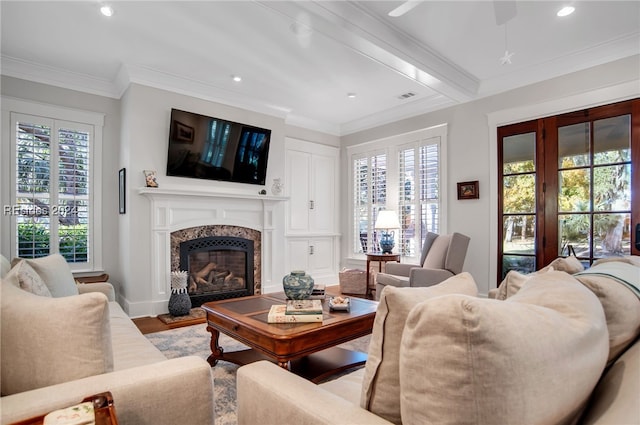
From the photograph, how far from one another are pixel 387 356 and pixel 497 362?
34cm

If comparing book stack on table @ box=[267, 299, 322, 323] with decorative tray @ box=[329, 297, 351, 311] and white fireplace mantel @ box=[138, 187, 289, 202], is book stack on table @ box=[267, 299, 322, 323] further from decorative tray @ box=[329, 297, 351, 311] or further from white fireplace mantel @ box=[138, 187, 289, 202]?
white fireplace mantel @ box=[138, 187, 289, 202]

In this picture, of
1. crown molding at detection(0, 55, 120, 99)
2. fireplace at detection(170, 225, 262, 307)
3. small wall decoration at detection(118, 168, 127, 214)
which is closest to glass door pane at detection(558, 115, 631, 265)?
fireplace at detection(170, 225, 262, 307)

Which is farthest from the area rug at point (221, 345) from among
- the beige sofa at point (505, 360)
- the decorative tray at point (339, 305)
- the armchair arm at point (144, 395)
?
the beige sofa at point (505, 360)

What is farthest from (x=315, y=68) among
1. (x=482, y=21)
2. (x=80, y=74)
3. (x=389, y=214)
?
(x=80, y=74)

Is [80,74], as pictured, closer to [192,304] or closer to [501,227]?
[192,304]

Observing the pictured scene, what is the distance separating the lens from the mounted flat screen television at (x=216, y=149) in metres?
4.14

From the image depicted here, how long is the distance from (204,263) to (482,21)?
13.1ft

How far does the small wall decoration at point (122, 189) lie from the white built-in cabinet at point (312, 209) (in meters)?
2.32

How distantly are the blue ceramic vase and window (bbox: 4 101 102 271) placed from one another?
2970mm

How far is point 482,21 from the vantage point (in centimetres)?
299

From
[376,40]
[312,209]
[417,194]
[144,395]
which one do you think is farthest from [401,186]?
[144,395]

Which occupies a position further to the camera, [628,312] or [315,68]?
[315,68]

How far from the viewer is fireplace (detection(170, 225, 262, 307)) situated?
4246 millimetres

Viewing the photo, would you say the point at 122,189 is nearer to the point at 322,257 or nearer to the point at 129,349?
the point at 129,349
